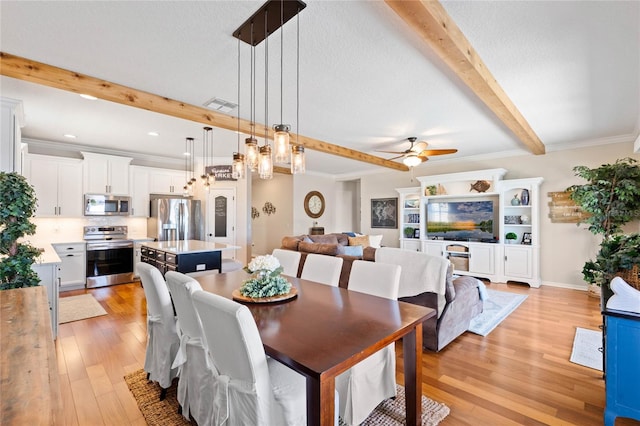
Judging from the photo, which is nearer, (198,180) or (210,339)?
(210,339)

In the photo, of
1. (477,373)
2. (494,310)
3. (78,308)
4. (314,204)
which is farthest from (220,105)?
(314,204)

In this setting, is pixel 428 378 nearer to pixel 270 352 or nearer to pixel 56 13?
pixel 270 352

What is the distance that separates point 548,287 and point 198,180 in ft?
24.0

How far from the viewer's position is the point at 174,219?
19.1ft

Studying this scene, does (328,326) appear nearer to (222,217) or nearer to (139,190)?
(222,217)

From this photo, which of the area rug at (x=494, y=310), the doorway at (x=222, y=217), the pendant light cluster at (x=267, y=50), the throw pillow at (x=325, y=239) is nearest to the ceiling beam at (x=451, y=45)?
the pendant light cluster at (x=267, y=50)

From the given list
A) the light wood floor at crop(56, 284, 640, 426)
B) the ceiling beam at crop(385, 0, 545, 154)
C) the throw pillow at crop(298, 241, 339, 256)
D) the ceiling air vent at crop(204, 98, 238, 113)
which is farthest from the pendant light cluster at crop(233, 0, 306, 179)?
the light wood floor at crop(56, 284, 640, 426)

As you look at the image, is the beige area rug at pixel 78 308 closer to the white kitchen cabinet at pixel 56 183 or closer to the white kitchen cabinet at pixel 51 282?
the white kitchen cabinet at pixel 51 282

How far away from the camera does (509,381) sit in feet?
7.72

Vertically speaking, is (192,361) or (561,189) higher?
(561,189)

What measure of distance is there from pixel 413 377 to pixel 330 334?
74 centimetres

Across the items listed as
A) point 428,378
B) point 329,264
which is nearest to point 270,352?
point 329,264

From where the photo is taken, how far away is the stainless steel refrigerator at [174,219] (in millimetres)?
5688

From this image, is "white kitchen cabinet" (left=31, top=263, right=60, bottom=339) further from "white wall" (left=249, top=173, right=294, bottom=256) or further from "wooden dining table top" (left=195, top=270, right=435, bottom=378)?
"white wall" (left=249, top=173, right=294, bottom=256)
